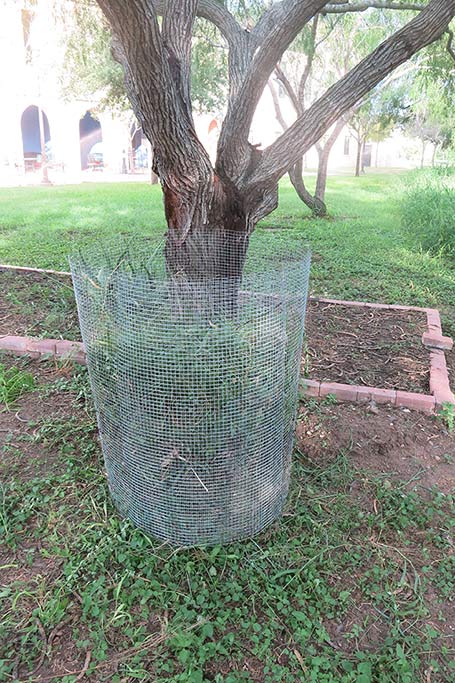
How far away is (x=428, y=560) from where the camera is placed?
79.3 inches

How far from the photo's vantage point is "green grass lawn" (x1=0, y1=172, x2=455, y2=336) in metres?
5.40

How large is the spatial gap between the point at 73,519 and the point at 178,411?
2.36ft

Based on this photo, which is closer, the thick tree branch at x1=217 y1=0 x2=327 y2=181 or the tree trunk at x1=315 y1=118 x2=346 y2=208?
the thick tree branch at x1=217 y1=0 x2=327 y2=181

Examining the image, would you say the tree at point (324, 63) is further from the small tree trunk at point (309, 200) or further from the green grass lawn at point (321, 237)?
the green grass lawn at point (321, 237)

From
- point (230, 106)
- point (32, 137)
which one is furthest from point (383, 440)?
point (32, 137)

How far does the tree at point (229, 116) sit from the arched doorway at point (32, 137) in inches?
996

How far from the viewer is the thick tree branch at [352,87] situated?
3043 millimetres

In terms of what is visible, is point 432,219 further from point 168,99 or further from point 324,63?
point 324,63

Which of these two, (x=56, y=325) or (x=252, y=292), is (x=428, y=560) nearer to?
(x=252, y=292)

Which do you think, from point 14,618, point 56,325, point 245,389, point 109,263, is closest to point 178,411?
point 245,389

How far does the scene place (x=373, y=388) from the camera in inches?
122

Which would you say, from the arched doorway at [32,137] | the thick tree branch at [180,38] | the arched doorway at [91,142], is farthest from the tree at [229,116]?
the arched doorway at [91,142]

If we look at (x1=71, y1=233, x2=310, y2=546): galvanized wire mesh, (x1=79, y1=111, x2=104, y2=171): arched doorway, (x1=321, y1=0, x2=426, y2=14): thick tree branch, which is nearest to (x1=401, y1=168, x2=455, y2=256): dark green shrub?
(x1=321, y1=0, x2=426, y2=14): thick tree branch

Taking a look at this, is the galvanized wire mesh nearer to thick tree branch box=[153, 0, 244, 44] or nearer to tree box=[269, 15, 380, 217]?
thick tree branch box=[153, 0, 244, 44]
